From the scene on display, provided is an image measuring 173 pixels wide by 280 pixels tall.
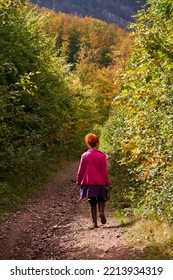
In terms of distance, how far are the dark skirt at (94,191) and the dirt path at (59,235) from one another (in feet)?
2.45

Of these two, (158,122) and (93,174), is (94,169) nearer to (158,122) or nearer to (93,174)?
(93,174)

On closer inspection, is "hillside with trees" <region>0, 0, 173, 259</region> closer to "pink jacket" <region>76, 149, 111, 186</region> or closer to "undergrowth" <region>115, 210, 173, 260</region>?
"undergrowth" <region>115, 210, 173, 260</region>

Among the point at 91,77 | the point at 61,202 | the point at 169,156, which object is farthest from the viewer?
the point at 91,77

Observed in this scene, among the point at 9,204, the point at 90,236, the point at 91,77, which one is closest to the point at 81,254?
the point at 90,236

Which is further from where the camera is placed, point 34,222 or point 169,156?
point 34,222

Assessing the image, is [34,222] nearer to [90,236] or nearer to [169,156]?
[90,236]

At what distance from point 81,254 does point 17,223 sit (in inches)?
109

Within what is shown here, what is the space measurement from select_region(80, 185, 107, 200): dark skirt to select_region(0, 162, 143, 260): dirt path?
75 centimetres

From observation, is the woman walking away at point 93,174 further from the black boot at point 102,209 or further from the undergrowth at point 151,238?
the undergrowth at point 151,238

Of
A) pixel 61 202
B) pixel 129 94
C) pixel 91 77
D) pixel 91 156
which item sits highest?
pixel 91 77

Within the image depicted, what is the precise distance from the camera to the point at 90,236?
802 cm

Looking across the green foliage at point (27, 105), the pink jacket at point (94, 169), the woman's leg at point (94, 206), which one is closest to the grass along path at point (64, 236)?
the woman's leg at point (94, 206)
